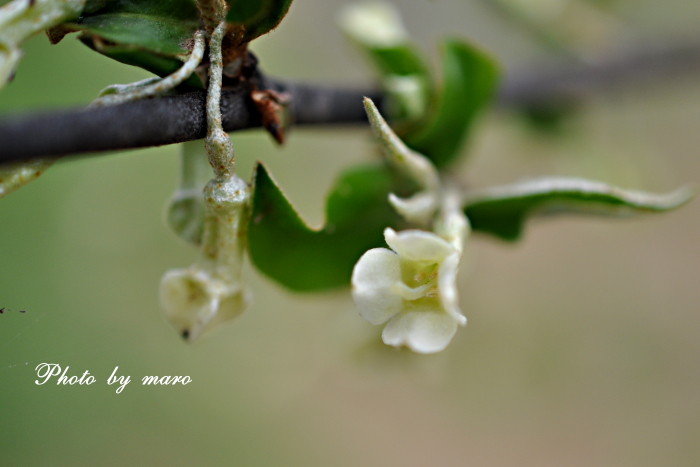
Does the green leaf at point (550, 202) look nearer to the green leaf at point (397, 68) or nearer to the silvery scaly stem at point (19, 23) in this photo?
the green leaf at point (397, 68)

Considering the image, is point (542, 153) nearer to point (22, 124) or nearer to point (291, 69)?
point (291, 69)

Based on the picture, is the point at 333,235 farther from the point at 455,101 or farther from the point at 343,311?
the point at 343,311

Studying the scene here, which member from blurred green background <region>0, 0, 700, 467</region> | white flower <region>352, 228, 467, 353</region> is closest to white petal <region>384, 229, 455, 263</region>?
white flower <region>352, 228, 467, 353</region>

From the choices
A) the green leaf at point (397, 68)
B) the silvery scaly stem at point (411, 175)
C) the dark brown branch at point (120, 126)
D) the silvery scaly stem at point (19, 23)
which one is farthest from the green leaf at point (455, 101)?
the silvery scaly stem at point (19, 23)

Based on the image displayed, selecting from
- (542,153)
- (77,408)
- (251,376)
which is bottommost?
(251,376)

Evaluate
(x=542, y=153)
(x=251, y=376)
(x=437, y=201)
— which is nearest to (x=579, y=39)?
(x=542, y=153)

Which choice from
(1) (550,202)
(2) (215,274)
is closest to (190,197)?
(2) (215,274)
